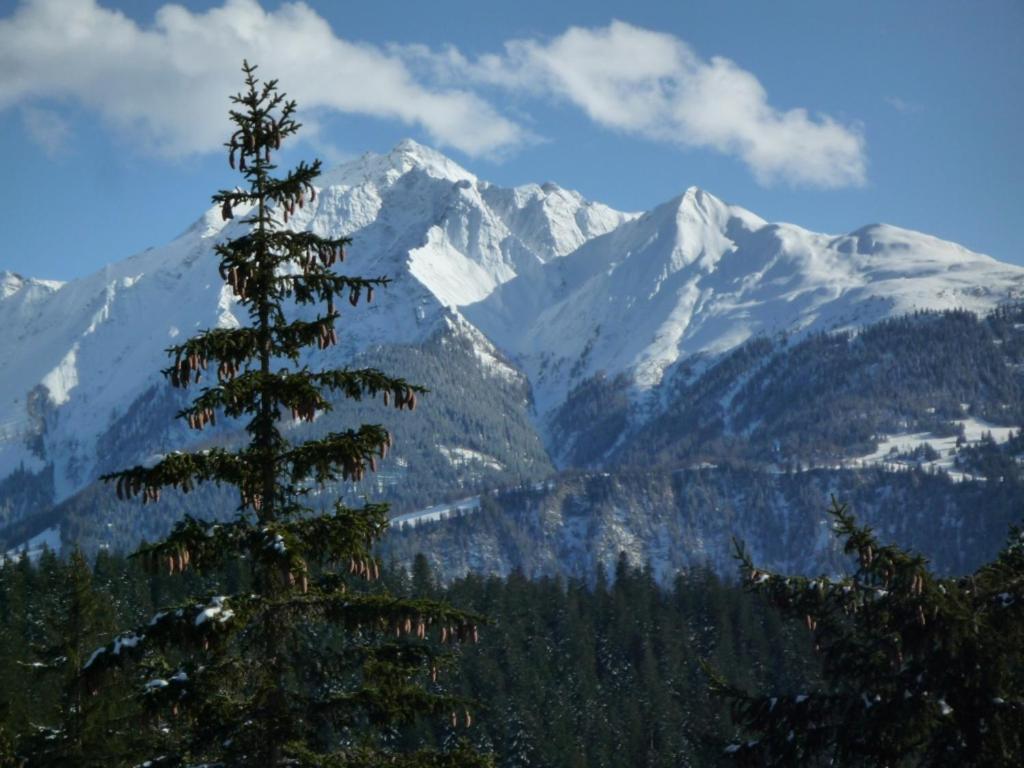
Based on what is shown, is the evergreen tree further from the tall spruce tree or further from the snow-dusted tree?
the snow-dusted tree

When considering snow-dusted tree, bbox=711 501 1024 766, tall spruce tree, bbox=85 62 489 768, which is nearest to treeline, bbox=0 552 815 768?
tall spruce tree, bbox=85 62 489 768

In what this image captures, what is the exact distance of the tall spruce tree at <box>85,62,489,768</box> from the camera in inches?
699

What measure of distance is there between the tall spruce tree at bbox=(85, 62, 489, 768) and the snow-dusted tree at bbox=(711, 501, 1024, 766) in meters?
5.44

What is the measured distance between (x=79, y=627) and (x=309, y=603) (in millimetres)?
20484

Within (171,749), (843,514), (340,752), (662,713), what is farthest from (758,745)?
(662,713)

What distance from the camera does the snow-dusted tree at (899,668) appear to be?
1962 cm

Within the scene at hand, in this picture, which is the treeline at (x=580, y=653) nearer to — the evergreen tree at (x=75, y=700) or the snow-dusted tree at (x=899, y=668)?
the evergreen tree at (x=75, y=700)

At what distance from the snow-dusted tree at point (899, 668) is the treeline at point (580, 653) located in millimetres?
49388

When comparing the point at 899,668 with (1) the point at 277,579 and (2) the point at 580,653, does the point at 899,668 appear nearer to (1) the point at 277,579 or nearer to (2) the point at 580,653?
(1) the point at 277,579

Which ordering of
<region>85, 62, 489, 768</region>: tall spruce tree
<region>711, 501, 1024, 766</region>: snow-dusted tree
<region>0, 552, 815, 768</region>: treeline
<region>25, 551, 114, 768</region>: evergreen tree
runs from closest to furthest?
1. <region>85, 62, 489, 768</region>: tall spruce tree
2. <region>711, 501, 1024, 766</region>: snow-dusted tree
3. <region>25, 551, 114, 768</region>: evergreen tree
4. <region>0, 552, 815, 768</region>: treeline

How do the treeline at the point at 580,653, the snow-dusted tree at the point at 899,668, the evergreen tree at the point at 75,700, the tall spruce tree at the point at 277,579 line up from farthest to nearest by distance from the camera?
1. the treeline at the point at 580,653
2. the evergreen tree at the point at 75,700
3. the snow-dusted tree at the point at 899,668
4. the tall spruce tree at the point at 277,579

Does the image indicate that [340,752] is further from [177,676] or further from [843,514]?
[843,514]

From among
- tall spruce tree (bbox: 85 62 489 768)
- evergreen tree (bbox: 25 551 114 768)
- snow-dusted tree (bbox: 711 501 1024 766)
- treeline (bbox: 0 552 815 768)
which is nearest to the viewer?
tall spruce tree (bbox: 85 62 489 768)

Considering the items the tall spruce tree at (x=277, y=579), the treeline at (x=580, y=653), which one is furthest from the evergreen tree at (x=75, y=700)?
the treeline at (x=580, y=653)
